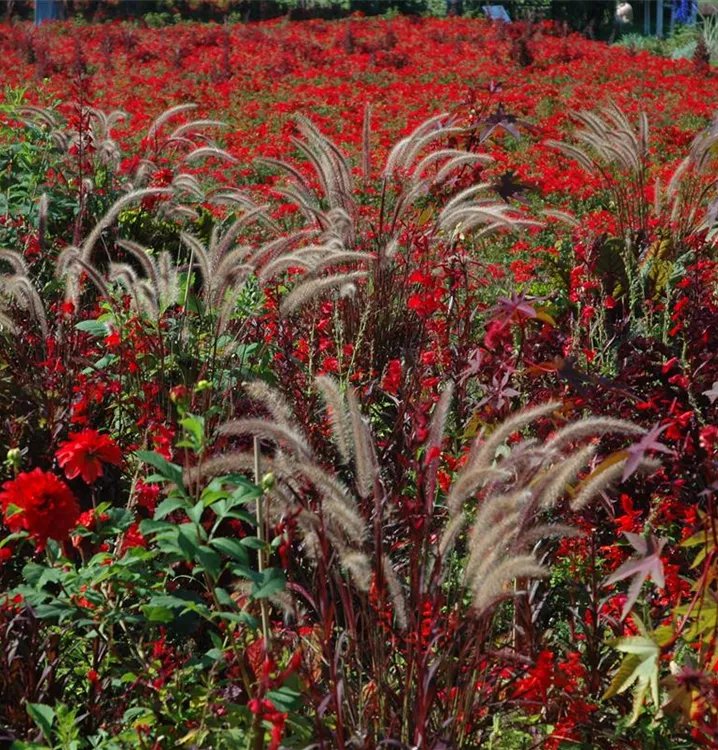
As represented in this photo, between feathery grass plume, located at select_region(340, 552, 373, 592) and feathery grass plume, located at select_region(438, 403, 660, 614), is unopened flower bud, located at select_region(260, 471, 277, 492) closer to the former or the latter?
feathery grass plume, located at select_region(340, 552, 373, 592)

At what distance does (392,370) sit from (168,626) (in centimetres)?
148

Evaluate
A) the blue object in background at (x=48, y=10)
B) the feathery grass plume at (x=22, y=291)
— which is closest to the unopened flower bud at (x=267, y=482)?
the feathery grass plume at (x=22, y=291)

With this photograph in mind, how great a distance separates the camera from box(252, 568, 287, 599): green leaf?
6.65 feet

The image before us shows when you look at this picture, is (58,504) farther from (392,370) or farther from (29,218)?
(29,218)

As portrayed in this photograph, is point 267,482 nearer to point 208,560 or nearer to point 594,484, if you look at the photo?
point 208,560

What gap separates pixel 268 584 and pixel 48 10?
22.8 m

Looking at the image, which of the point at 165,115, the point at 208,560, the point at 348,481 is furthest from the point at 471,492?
the point at 165,115

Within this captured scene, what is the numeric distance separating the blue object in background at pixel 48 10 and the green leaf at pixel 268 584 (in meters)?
21.9

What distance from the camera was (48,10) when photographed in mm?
22641

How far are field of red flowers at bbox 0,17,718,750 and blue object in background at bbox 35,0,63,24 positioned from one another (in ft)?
57.1

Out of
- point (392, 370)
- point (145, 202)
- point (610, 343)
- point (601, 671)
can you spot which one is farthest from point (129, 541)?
point (145, 202)

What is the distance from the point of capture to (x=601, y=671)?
2.66 metres

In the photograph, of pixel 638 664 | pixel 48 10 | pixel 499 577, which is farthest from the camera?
pixel 48 10

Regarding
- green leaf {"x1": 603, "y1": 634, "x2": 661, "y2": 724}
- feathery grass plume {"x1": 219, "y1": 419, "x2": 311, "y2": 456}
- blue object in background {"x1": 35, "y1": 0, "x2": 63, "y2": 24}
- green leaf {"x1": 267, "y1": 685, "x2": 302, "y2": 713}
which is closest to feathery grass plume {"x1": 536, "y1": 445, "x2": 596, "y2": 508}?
green leaf {"x1": 603, "y1": 634, "x2": 661, "y2": 724}
